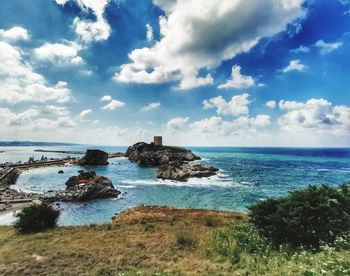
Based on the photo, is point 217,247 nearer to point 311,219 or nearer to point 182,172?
point 311,219

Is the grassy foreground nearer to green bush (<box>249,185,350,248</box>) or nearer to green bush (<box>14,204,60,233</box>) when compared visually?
green bush (<box>14,204,60,233</box>)

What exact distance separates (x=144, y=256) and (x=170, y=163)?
64.9 metres

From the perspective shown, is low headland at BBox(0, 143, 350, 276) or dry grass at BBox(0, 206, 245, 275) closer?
low headland at BBox(0, 143, 350, 276)

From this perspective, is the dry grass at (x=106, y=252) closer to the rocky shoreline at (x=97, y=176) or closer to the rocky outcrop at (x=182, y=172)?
the rocky shoreline at (x=97, y=176)

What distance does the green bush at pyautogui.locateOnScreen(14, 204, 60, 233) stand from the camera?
17.3 m

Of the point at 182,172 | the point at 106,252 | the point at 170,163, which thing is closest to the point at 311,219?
the point at 106,252

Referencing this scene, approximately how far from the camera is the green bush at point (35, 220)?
56.9ft

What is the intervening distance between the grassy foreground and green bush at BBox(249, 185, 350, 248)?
1302 millimetres

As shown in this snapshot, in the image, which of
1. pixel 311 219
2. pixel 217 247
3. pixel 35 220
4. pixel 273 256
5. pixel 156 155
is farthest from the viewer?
pixel 156 155

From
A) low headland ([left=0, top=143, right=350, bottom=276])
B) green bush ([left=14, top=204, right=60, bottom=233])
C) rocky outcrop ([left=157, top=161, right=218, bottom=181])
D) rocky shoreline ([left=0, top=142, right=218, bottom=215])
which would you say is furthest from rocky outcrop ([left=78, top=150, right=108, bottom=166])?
low headland ([left=0, top=143, right=350, bottom=276])

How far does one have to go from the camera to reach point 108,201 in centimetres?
4016

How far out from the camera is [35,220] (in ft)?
57.8

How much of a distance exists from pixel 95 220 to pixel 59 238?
14.4 meters

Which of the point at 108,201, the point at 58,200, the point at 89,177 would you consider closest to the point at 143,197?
the point at 108,201
